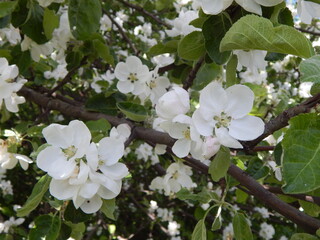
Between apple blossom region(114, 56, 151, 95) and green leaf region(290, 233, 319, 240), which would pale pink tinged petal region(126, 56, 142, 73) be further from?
green leaf region(290, 233, 319, 240)

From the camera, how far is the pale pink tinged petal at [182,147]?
97 cm

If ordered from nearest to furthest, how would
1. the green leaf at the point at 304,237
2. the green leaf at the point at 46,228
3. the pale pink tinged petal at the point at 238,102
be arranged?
the pale pink tinged petal at the point at 238,102, the green leaf at the point at 304,237, the green leaf at the point at 46,228

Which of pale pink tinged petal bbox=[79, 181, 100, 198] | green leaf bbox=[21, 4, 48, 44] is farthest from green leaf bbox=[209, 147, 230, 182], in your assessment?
green leaf bbox=[21, 4, 48, 44]

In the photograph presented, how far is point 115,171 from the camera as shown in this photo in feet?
3.18

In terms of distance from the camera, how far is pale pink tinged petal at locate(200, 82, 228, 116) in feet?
2.89

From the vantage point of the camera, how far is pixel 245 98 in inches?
35.7

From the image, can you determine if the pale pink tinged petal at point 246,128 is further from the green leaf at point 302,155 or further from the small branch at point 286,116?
the green leaf at point 302,155

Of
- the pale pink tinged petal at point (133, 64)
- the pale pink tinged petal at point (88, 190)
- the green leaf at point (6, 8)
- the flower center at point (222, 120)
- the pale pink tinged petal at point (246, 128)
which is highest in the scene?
the green leaf at point (6, 8)

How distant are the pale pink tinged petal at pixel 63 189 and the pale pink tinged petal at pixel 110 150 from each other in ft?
0.34

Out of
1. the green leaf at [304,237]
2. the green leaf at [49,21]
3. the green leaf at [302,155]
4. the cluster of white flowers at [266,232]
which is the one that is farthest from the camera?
the cluster of white flowers at [266,232]

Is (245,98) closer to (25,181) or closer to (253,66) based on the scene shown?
(253,66)

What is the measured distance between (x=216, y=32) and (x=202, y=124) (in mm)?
242

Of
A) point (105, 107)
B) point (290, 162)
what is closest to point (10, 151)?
point (105, 107)

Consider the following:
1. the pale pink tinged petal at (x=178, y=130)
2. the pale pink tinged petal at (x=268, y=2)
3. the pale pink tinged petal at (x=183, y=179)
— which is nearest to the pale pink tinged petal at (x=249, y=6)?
the pale pink tinged petal at (x=268, y=2)
